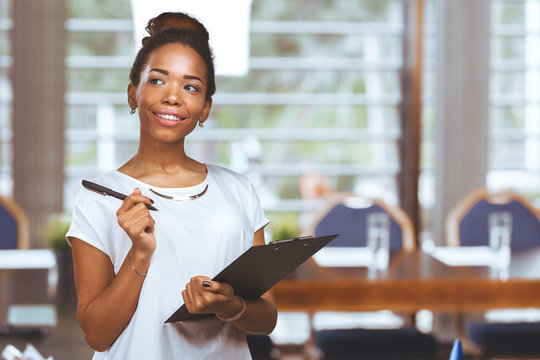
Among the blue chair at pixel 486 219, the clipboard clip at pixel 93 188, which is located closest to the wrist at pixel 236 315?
the clipboard clip at pixel 93 188

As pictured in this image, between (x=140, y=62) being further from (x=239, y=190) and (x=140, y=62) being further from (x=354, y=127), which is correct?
(x=354, y=127)

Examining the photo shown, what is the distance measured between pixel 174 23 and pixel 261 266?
0.39 meters

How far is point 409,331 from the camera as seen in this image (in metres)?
2.83

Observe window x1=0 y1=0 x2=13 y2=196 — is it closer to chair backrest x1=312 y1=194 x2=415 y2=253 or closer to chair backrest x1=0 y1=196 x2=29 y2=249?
chair backrest x1=0 y1=196 x2=29 y2=249

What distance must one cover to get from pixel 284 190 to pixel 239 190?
3.20 meters

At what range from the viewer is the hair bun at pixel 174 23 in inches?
43.9

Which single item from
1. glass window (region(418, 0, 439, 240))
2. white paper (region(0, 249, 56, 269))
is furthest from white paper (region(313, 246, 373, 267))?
glass window (region(418, 0, 439, 240))

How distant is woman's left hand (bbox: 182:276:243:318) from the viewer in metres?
0.97

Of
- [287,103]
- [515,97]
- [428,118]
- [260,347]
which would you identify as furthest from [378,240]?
[515,97]

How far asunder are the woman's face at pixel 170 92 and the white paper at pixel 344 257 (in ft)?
5.50

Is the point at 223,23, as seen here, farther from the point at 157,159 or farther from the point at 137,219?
the point at 137,219

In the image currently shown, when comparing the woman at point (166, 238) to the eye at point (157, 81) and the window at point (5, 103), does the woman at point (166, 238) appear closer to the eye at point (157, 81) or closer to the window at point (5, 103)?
the eye at point (157, 81)

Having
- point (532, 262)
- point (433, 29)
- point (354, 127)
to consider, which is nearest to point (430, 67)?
point (433, 29)

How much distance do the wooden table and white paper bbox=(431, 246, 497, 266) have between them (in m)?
0.24
